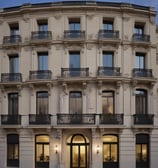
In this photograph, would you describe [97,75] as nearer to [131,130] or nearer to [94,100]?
[94,100]

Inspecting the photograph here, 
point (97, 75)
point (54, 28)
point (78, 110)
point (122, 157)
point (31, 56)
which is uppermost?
point (54, 28)

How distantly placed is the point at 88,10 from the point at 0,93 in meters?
8.94

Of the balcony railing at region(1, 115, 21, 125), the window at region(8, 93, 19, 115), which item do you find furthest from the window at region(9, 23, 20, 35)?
the balcony railing at region(1, 115, 21, 125)

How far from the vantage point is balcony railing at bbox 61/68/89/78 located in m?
21.9

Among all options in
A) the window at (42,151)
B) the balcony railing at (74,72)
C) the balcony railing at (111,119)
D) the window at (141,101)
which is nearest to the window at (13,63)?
the balcony railing at (74,72)

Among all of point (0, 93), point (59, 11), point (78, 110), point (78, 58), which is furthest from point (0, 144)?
point (59, 11)

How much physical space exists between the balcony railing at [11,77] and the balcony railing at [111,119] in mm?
6627

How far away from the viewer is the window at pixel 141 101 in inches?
900

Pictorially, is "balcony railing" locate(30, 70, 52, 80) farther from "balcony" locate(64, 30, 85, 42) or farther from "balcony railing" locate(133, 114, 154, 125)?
"balcony railing" locate(133, 114, 154, 125)

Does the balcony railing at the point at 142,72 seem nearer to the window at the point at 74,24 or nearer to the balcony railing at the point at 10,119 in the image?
the window at the point at 74,24

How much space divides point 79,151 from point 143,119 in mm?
5141

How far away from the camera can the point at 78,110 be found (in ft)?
72.9

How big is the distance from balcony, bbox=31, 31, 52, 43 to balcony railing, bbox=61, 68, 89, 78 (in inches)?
98.8

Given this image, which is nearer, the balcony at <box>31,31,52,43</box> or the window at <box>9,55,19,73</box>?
the balcony at <box>31,31,52,43</box>
